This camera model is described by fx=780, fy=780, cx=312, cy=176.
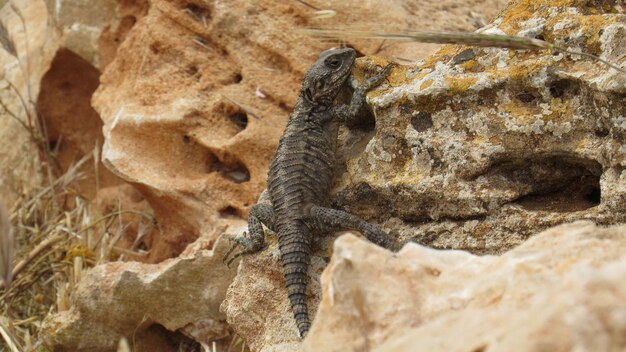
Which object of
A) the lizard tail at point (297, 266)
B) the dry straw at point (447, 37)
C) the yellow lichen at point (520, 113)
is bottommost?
the lizard tail at point (297, 266)

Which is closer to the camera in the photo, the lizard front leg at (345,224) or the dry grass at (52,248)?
the lizard front leg at (345,224)

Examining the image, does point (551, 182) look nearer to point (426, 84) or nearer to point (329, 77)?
point (426, 84)

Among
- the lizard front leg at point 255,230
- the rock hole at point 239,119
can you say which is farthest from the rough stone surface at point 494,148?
the rock hole at point 239,119

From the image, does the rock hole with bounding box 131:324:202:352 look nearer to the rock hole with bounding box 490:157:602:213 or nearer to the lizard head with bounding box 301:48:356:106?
the lizard head with bounding box 301:48:356:106

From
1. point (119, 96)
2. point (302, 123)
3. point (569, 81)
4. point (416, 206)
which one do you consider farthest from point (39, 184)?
point (569, 81)

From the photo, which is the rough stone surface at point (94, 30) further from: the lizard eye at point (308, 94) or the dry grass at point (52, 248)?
the lizard eye at point (308, 94)
